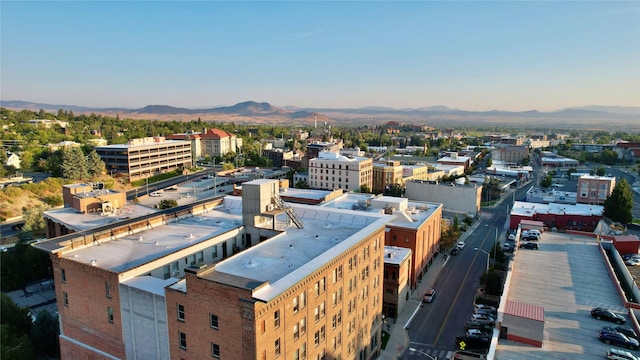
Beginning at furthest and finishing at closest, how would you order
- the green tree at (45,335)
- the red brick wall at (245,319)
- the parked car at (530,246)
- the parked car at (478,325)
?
the parked car at (530,246) < the parked car at (478,325) < the green tree at (45,335) < the red brick wall at (245,319)

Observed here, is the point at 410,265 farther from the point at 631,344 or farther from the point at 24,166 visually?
the point at 24,166

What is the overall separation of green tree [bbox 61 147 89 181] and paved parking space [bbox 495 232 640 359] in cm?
11278

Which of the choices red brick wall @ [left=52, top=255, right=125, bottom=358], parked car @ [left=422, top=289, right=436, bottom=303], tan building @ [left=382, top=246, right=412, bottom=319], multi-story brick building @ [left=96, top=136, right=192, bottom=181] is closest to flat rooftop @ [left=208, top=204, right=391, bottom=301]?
red brick wall @ [left=52, top=255, right=125, bottom=358]

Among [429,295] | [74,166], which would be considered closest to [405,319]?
[429,295]

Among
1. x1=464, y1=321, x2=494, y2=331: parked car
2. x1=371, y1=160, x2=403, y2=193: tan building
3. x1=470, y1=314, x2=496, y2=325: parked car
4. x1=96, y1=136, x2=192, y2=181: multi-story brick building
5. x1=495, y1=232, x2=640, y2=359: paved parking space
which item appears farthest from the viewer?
x1=96, y1=136, x2=192, y2=181: multi-story brick building

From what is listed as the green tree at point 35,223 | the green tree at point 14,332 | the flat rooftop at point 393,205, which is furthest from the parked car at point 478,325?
the green tree at point 35,223

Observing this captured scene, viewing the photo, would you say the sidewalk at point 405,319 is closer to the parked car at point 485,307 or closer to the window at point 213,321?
the parked car at point 485,307

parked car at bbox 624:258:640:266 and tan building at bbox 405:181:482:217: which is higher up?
parked car at bbox 624:258:640:266

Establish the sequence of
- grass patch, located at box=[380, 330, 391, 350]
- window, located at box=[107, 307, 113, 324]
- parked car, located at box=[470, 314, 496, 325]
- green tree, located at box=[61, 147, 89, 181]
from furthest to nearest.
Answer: green tree, located at box=[61, 147, 89, 181] → parked car, located at box=[470, 314, 496, 325] → grass patch, located at box=[380, 330, 391, 350] → window, located at box=[107, 307, 113, 324]

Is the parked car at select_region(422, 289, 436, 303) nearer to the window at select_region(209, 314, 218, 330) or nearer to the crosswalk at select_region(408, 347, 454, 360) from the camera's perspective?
the crosswalk at select_region(408, 347, 454, 360)

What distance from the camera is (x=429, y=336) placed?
1715 inches

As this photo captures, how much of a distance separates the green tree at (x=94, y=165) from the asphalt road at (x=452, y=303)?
10437 cm

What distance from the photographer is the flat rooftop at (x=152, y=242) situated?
3002 centimetres

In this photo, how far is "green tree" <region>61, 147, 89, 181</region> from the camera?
114 meters
